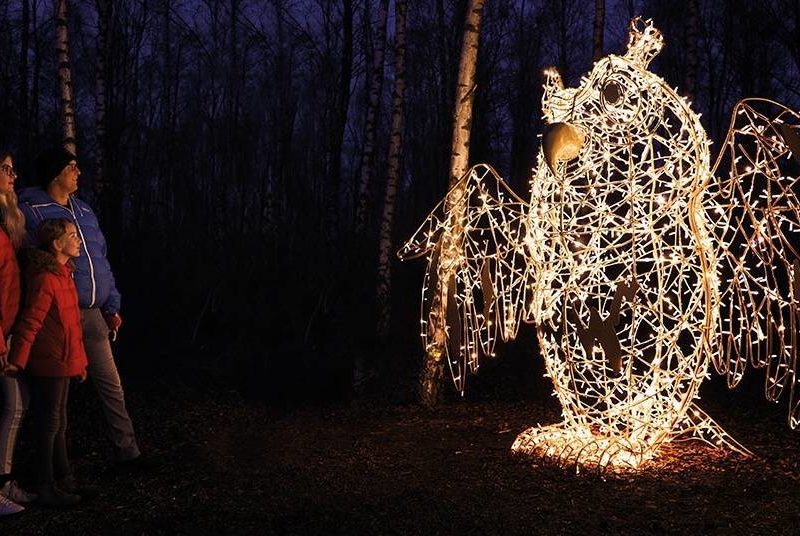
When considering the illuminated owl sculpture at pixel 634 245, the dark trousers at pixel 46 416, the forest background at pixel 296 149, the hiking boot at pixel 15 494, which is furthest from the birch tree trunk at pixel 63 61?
the illuminated owl sculpture at pixel 634 245

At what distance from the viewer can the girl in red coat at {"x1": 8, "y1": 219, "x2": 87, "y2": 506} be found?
3.80 meters

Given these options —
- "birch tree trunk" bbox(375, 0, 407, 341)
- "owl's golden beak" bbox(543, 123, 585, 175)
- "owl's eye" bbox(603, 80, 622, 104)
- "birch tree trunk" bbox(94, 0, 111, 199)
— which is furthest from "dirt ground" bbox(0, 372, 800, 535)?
"birch tree trunk" bbox(94, 0, 111, 199)

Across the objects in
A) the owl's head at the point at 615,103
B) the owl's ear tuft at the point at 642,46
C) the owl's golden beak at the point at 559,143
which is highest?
the owl's ear tuft at the point at 642,46

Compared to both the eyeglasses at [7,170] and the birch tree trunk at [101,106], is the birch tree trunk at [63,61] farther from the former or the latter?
the eyeglasses at [7,170]

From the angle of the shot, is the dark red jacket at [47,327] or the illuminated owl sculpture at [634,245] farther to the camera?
the illuminated owl sculpture at [634,245]

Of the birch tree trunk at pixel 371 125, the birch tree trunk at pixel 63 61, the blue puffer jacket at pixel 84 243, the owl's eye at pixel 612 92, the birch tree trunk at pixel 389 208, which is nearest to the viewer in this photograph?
the blue puffer jacket at pixel 84 243

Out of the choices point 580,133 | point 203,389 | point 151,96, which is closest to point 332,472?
point 580,133

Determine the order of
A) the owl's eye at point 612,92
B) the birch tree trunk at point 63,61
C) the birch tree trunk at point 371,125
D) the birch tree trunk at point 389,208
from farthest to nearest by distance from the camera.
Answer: the birch tree trunk at point 371,125 → the birch tree trunk at point 389,208 → the birch tree trunk at point 63,61 → the owl's eye at point 612,92

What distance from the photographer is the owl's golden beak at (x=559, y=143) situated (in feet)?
13.8

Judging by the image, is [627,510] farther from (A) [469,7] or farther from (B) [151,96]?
(B) [151,96]

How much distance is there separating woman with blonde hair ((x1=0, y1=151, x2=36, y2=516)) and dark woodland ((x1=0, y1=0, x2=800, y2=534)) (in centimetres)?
19

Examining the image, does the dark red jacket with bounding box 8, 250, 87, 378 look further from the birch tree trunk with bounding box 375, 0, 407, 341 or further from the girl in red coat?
A: the birch tree trunk with bounding box 375, 0, 407, 341

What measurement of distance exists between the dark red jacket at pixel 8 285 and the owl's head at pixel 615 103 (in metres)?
2.92

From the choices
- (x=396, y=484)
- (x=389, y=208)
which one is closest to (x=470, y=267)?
(x=396, y=484)
